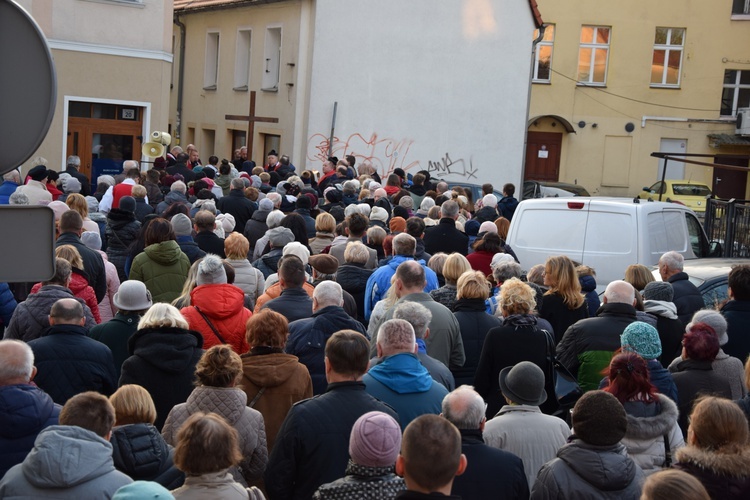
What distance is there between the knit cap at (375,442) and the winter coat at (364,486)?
3 centimetres

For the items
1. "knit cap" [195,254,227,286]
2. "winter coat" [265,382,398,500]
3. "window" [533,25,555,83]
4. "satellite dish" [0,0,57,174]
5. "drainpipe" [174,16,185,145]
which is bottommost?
"winter coat" [265,382,398,500]

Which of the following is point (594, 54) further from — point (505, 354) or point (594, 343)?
point (505, 354)

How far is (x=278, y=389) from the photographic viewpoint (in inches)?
250

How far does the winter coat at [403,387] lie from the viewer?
19.9ft

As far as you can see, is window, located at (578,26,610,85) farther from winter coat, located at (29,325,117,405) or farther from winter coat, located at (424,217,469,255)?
winter coat, located at (29,325,117,405)

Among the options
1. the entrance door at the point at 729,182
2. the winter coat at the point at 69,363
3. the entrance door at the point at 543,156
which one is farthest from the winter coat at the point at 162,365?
the entrance door at the point at 729,182

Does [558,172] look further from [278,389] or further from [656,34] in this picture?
[278,389]

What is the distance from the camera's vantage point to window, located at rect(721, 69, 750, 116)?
40.2 m

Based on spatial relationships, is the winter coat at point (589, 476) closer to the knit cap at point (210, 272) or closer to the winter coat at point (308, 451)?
the winter coat at point (308, 451)

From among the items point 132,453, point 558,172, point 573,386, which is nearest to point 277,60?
point 558,172

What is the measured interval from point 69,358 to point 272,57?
2379 centimetres

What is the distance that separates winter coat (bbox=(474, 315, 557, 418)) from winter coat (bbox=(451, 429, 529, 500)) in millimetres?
2150

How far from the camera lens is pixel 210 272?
778 cm

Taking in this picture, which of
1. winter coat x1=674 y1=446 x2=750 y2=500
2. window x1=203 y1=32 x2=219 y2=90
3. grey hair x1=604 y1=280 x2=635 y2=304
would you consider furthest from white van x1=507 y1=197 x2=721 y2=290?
window x1=203 y1=32 x2=219 y2=90
